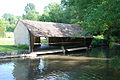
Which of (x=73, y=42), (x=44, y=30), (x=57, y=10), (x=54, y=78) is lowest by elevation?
(x=54, y=78)

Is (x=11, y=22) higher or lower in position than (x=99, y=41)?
higher

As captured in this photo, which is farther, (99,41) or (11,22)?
(11,22)

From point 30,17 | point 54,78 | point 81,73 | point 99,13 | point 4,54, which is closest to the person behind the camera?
point 99,13

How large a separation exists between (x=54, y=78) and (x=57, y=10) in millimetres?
33291

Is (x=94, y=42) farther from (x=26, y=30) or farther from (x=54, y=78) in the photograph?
(x=54, y=78)

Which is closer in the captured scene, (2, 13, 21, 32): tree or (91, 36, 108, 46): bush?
(91, 36, 108, 46): bush

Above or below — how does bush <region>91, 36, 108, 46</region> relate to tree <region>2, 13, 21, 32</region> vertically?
below

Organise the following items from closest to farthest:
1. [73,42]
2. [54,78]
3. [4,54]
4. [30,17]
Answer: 1. [54,78]
2. [4,54]
3. [73,42]
4. [30,17]

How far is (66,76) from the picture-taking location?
9.37 meters

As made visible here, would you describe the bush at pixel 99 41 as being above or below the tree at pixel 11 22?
below

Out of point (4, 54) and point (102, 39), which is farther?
point (102, 39)

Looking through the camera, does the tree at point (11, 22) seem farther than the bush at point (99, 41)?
Yes

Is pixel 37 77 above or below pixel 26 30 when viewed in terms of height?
below

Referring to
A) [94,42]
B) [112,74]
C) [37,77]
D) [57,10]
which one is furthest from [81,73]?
[57,10]
